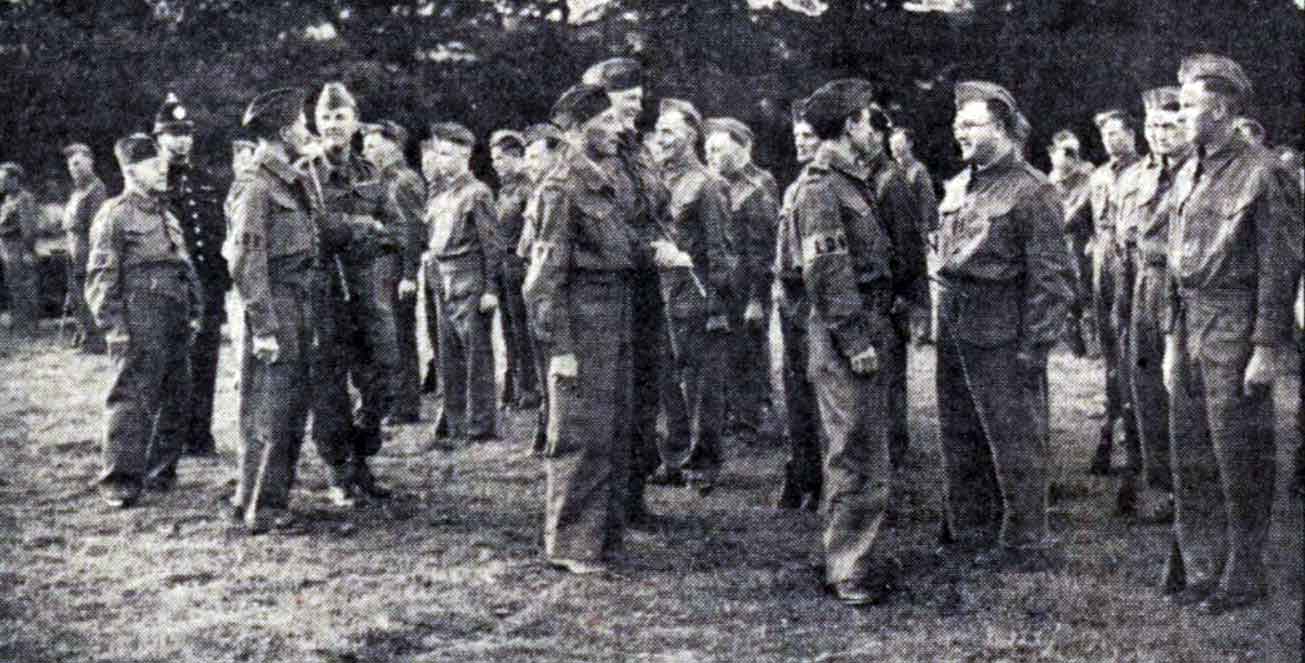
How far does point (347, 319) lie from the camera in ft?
25.3

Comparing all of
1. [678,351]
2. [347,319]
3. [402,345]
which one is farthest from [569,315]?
[402,345]

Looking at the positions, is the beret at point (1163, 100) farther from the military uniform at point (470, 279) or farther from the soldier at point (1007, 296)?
the military uniform at point (470, 279)

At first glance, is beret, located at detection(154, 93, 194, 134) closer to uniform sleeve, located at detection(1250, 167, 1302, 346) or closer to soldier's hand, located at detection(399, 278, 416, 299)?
soldier's hand, located at detection(399, 278, 416, 299)

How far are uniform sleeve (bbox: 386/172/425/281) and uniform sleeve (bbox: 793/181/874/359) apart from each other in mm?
5849

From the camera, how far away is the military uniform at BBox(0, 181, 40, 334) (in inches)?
688

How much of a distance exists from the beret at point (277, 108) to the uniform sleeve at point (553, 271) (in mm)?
1770

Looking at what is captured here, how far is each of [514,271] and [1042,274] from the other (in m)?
5.46

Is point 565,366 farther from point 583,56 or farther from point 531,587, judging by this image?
point 583,56

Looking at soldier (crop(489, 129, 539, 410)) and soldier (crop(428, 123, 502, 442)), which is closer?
soldier (crop(428, 123, 502, 442))

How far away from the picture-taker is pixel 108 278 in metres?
7.80

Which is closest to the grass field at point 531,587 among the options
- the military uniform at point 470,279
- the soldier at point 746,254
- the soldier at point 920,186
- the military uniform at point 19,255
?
the military uniform at point 470,279

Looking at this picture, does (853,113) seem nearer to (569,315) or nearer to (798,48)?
(569,315)

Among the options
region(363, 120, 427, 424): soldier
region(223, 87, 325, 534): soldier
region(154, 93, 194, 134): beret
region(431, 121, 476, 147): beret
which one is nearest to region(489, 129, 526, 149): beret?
region(363, 120, 427, 424): soldier

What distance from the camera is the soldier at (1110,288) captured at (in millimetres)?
8242
